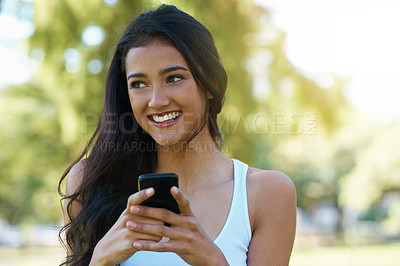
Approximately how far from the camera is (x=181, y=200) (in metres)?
1.44

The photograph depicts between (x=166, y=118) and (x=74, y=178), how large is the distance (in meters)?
0.62

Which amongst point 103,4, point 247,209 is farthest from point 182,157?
point 103,4

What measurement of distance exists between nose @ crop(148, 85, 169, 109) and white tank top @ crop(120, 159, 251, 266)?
58cm

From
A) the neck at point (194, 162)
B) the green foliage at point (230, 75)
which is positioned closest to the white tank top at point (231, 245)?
the neck at point (194, 162)

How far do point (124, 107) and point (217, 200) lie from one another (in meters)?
0.73

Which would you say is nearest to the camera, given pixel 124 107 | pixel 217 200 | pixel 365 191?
pixel 217 200

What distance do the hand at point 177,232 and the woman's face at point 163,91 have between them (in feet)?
1.74

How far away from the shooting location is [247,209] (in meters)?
1.95

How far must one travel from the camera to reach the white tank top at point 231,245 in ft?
6.10

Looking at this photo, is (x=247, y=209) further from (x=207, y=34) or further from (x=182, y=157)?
(x=207, y=34)

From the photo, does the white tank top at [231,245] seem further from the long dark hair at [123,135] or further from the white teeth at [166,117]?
the white teeth at [166,117]

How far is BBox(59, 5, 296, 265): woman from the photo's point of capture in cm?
189

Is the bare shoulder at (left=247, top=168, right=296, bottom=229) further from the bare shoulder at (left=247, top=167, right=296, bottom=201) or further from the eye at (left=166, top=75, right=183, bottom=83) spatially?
the eye at (left=166, top=75, right=183, bottom=83)
